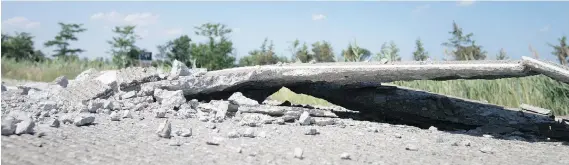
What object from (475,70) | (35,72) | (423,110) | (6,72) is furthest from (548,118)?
(6,72)

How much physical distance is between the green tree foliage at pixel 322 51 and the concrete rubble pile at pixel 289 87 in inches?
610

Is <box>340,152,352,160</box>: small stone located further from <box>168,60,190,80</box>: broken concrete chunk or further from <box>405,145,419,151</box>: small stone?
<box>168,60,190,80</box>: broken concrete chunk

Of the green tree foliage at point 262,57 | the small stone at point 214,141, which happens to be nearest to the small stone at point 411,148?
the small stone at point 214,141

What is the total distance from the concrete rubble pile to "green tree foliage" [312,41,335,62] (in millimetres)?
15482

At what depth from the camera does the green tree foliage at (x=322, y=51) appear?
816 inches

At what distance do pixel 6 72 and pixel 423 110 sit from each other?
11558 millimetres

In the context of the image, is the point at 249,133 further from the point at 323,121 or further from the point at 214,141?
the point at 323,121

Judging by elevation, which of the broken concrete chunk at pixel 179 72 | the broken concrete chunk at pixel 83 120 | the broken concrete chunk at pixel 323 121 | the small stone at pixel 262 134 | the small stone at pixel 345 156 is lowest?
the small stone at pixel 345 156

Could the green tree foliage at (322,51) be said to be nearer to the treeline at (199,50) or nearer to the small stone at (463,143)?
the treeline at (199,50)

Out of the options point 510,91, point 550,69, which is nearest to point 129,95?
point 550,69

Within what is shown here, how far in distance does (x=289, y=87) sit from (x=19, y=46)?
23.2m

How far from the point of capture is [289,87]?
469 centimetres

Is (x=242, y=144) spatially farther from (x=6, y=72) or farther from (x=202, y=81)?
(x=6, y=72)

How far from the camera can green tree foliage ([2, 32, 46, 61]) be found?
23.5 metres
